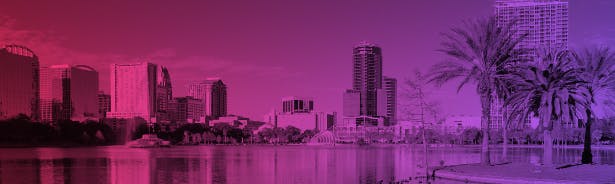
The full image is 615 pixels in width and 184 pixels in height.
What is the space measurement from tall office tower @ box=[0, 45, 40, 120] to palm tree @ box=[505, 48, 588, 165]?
154 m

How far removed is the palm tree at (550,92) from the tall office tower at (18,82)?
504ft

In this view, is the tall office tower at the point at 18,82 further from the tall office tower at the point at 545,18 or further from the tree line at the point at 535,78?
the tree line at the point at 535,78

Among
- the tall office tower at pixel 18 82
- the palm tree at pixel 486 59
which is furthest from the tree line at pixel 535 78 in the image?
the tall office tower at pixel 18 82

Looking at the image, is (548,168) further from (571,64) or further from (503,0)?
(503,0)

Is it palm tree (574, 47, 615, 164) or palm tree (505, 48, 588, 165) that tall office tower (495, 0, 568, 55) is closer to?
palm tree (574, 47, 615, 164)

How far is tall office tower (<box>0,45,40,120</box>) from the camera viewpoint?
159250 mm

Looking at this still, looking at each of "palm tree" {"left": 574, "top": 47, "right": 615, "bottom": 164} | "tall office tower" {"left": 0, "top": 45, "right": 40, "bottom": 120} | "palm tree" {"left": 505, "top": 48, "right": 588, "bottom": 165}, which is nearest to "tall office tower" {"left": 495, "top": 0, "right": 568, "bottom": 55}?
"tall office tower" {"left": 0, "top": 45, "right": 40, "bottom": 120}

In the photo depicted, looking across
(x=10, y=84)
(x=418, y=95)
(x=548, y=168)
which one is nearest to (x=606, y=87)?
(x=548, y=168)

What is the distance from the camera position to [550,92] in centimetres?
2738

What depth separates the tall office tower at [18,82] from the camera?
15925 cm

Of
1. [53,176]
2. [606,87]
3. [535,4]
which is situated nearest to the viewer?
[606,87]

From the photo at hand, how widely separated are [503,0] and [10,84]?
482 ft

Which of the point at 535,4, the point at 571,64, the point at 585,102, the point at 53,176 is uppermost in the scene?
the point at 535,4

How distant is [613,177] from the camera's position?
22.9 meters
